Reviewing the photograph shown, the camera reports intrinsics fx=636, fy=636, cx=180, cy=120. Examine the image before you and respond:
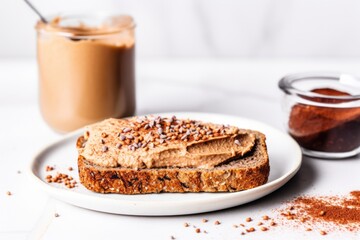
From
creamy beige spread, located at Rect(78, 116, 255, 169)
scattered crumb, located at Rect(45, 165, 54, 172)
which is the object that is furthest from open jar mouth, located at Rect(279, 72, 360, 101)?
scattered crumb, located at Rect(45, 165, 54, 172)

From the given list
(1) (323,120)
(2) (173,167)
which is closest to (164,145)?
(2) (173,167)

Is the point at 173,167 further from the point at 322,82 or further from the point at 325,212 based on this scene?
the point at 322,82

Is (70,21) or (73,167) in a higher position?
(70,21)

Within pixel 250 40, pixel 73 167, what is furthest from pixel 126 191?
pixel 250 40

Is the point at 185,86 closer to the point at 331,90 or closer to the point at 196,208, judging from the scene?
the point at 331,90

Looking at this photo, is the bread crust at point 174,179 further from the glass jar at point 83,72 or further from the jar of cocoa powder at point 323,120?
the glass jar at point 83,72

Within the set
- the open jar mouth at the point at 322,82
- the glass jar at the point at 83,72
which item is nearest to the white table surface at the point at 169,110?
the glass jar at the point at 83,72

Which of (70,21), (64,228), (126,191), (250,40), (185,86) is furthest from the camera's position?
(250,40)
